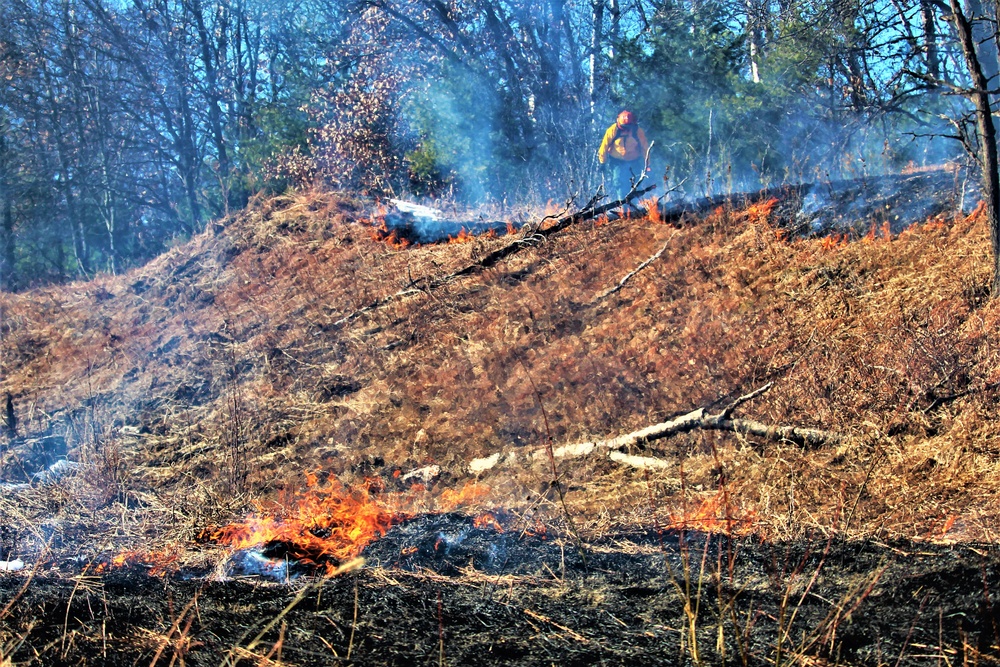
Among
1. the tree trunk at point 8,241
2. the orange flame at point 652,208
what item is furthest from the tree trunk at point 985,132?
the tree trunk at point 8,241

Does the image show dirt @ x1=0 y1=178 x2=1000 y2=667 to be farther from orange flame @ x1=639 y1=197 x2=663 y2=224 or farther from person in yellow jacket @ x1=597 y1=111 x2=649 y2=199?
person in yellow jacket @ x1=597 y1=111 x2=649 y2=199

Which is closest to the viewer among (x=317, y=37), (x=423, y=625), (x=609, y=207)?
(x=423, y=625)

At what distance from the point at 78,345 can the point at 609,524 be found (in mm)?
8355

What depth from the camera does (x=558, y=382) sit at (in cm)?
711

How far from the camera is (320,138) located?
13977 mm

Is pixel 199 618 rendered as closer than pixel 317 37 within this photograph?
Yes

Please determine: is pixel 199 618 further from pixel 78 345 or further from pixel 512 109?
pixel 512 109

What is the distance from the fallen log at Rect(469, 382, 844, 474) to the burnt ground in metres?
1.27

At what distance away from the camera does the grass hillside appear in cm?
548

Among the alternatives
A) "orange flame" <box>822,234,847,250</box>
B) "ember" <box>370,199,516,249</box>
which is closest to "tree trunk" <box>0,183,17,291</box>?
"ember" <box>370,199,516,249</box>

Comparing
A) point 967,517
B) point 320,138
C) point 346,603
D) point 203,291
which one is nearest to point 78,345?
point 203,291

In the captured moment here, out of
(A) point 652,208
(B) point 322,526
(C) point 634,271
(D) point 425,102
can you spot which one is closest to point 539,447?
(B) point 322,526

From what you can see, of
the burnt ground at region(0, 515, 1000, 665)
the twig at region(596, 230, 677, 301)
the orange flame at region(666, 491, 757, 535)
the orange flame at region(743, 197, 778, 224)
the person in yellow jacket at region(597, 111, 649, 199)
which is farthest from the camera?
the person in yellow jacket at region(597, 111, 649, 199)

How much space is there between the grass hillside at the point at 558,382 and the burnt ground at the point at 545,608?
51 cm
